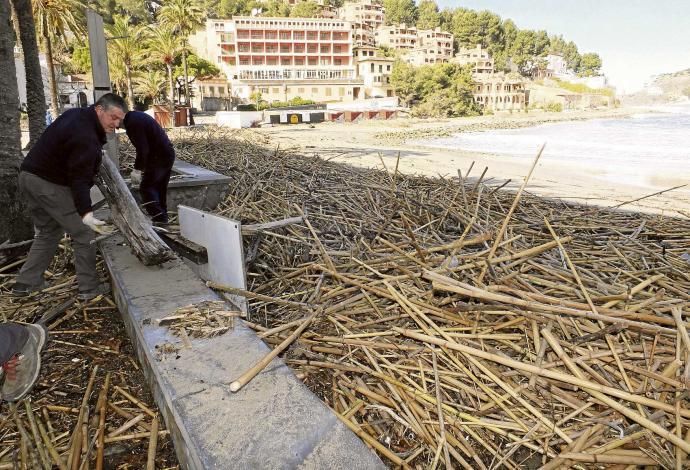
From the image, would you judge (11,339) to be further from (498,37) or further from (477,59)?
(498,37)

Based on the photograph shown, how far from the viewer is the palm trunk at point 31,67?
8242 mm

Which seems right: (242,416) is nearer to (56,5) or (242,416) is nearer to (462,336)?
(462,336)

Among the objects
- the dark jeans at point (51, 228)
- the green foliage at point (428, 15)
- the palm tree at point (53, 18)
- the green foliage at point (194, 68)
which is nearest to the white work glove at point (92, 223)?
the dark jeans at point (51, 228)

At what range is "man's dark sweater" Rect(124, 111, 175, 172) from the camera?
5.89 m

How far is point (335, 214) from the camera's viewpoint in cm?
579

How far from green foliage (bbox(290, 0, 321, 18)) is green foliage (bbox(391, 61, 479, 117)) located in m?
39.9

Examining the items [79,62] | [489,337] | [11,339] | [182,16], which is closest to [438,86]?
[182,16]

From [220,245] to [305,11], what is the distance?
115905 mm

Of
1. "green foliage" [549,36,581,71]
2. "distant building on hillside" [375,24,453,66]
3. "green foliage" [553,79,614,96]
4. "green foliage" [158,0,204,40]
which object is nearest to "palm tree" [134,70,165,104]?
"green foliage" [158,0,204,40]

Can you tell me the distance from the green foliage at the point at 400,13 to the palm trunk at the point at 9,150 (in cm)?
15476

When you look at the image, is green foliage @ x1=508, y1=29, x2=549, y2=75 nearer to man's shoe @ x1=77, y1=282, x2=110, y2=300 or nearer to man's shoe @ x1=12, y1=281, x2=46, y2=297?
man's shoe @ x1=77, y1=282, x2=110, y2=300

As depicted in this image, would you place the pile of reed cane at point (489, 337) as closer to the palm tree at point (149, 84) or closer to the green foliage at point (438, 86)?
the palm tree at point (149, 84)

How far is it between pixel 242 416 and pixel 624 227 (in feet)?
16.6

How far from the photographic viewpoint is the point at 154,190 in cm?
588
